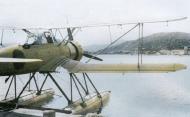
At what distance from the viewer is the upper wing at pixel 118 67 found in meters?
12.5

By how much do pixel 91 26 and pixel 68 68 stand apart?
89.7 inches

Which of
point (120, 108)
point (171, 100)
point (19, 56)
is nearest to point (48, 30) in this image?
point (19, 56)

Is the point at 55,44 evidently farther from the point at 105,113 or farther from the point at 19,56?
the point at 105,113

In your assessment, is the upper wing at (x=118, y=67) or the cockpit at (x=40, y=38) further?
the cockpit at (x=40, y=38)

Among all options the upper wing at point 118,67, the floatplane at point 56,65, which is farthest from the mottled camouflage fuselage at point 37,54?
the upper wing at point 118,67

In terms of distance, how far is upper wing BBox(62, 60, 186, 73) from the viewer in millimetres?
12509

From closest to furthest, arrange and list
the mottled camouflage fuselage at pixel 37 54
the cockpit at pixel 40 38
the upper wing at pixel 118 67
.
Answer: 1. the upper wing at pixel 118 67
2. the mottled camouflage fuselage at pixel 37 54
3. the cockpit at pixel 40 38

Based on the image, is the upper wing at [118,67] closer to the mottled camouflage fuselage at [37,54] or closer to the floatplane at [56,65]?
the floatplane at [56,65]

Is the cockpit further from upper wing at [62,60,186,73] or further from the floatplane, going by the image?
upper wing at [62,60,186,73]

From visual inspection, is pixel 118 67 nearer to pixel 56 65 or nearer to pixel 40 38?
pixel 56 65

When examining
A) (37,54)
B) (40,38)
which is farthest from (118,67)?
(40,38)

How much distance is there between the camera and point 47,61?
14.6 metres

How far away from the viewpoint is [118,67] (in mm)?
13836

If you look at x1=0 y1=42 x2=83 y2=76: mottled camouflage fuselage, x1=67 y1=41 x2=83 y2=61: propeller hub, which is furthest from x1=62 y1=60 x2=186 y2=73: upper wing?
x1=67 y1=41 x2=83 y2=61: propeller hub
